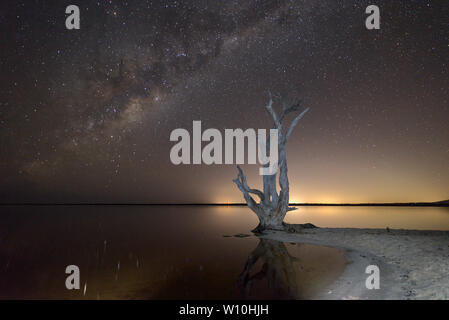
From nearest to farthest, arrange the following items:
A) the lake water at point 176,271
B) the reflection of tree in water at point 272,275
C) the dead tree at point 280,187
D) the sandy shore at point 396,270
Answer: the sandy shore at point 396,270 < the reflection of tree in water at point 272,275 < the lake water at point 176,271 < the dead tree at point 280,187

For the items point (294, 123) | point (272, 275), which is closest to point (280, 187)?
point (294, 123)

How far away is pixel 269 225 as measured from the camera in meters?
19.5

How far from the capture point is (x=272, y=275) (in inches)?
340

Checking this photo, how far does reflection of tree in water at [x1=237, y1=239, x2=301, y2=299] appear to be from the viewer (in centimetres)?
701

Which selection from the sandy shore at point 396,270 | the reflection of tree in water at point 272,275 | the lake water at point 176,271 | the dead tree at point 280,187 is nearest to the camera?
the sandy shore at point 396,270

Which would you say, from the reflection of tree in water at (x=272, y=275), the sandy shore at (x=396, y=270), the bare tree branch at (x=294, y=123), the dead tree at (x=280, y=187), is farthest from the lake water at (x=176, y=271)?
the bare tree branch at (x=294, y=123)

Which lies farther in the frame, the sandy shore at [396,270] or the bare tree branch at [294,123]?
the bare tree branch at [294,123]

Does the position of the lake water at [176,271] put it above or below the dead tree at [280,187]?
below

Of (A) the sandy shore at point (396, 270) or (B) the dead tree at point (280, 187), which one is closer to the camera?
(A) the sandy shore at point (396, 270)

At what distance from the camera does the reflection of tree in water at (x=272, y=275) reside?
23.0ft

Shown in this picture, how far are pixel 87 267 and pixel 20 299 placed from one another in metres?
3.56

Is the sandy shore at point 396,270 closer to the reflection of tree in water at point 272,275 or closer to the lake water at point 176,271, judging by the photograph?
the lake water at point 176,271

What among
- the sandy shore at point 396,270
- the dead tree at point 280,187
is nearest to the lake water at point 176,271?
the sandy shore at point 396,270
